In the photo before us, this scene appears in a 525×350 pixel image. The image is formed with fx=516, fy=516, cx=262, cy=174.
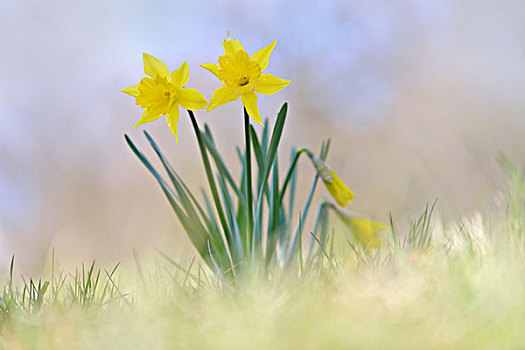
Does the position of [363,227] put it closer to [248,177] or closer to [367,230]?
[367,230]

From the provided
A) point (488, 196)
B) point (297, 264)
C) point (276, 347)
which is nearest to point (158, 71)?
point (297, 264)

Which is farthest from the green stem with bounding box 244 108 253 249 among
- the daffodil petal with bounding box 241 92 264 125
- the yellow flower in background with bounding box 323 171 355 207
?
the yellow flower in background with bounding box 323 171 355 207

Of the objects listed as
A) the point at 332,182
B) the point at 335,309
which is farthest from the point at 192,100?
the point at 335,309

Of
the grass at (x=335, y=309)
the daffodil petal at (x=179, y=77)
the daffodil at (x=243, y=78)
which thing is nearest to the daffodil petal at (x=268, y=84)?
the daffodil at (x=243, y=78)

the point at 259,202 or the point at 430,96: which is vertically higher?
the point at 430,96

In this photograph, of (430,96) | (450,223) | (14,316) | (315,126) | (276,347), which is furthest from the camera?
(315,126)

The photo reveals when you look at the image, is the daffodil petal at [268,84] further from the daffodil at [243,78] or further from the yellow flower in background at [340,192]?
the yellow flower in background at [340,192]

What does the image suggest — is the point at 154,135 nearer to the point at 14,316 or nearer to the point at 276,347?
the point at 14,316
